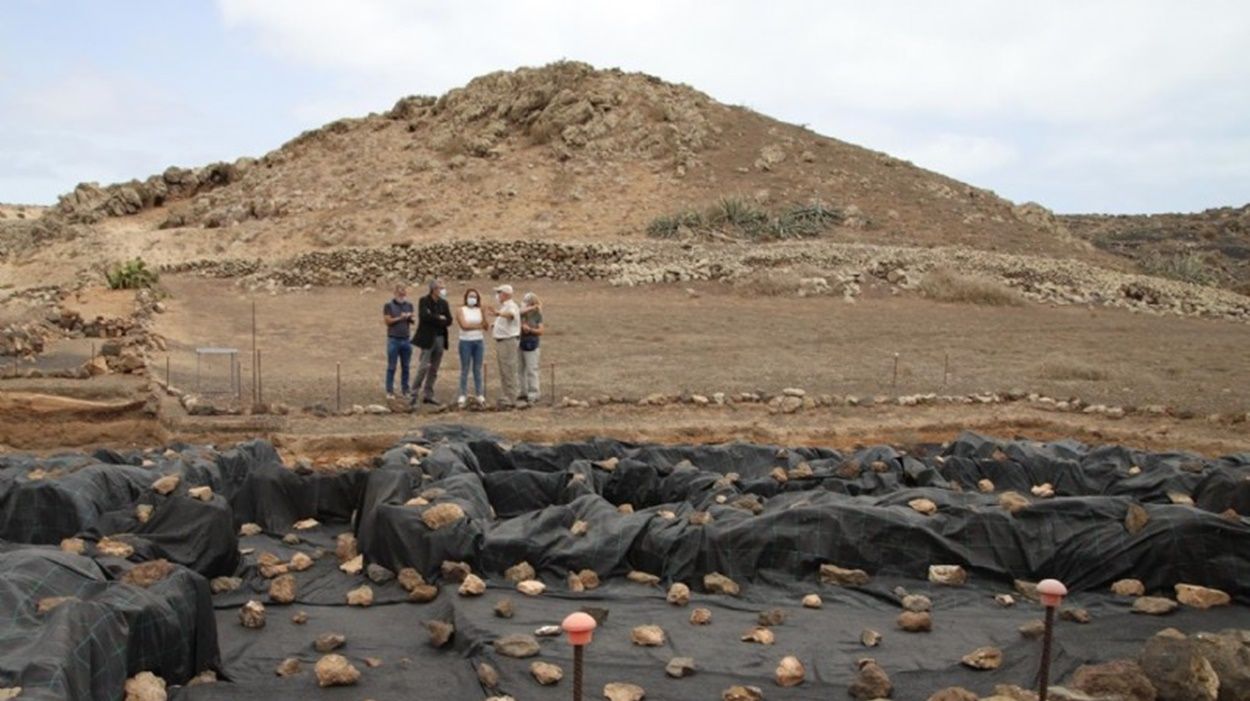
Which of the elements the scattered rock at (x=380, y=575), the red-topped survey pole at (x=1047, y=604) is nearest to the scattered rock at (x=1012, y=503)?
the red-topped survey pole at (x=1047, y=604)

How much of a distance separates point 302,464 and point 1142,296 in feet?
67.2

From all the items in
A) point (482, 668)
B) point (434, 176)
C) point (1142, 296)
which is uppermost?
point (434, 176)

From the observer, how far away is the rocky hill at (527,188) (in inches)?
1213

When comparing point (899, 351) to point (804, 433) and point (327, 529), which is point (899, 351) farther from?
point (327, 529)

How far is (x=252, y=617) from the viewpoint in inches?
206

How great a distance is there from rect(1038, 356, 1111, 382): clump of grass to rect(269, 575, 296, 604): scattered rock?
433 inches

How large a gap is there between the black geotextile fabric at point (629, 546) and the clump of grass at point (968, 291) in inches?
528

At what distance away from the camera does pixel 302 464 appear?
755 centimetres

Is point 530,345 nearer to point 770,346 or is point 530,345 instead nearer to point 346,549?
point 770,346

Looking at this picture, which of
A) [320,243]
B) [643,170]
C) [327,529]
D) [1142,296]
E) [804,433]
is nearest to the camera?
[327,529]

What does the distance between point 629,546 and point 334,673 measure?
6.94ft

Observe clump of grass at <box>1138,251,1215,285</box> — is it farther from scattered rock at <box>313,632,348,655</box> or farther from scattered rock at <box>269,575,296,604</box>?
scattered rock at <box>313,632,348,655</box>

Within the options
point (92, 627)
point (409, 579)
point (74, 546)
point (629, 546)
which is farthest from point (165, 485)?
point (629, 546)

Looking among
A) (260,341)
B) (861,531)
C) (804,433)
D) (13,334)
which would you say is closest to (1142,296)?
(804,433)
